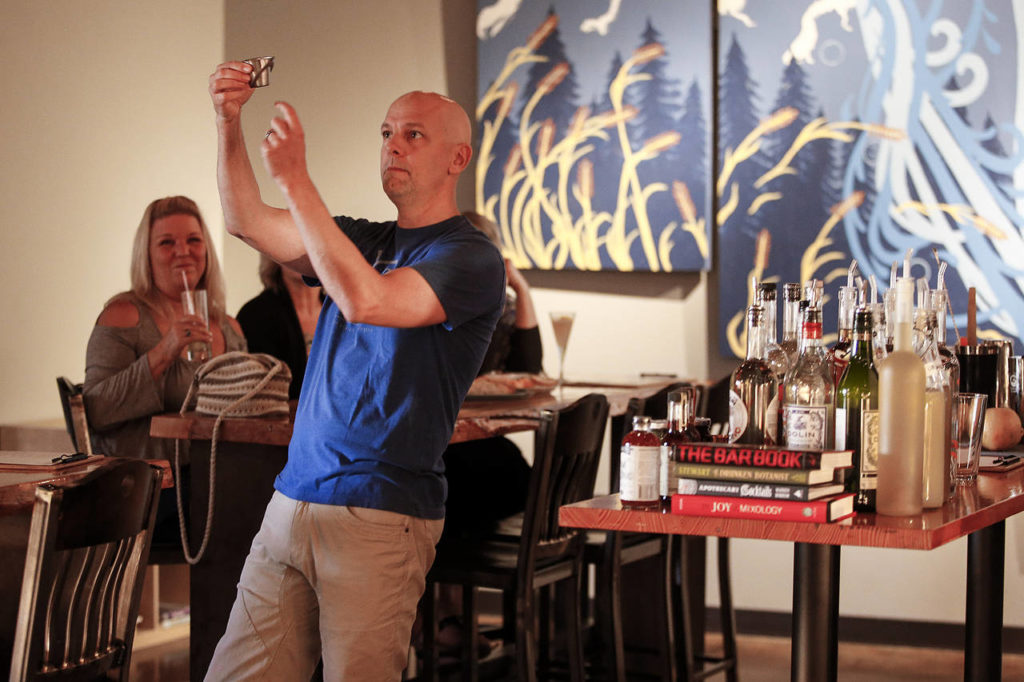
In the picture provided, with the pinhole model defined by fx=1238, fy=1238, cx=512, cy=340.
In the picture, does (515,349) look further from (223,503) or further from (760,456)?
(760,456)

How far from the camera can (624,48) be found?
4.65m

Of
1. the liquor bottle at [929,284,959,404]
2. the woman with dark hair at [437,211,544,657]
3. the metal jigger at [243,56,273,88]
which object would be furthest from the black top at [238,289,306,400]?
the liquor bottle at [929,284,959,404]

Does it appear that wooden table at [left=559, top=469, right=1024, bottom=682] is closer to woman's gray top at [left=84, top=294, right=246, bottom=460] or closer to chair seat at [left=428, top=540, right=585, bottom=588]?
chair seat at [left=428, top=540, right=585, bottom=588]

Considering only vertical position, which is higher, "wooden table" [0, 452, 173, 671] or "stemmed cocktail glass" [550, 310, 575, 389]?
"stemmed cocktail glass" [550, 310, 575, 389]

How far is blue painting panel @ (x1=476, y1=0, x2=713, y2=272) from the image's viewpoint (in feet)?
15.0

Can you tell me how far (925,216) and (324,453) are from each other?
2865 mm

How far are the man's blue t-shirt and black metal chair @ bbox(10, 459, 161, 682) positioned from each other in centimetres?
27

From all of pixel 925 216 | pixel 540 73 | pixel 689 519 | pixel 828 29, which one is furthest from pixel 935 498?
pixel 540 73

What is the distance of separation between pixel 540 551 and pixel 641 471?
118cm

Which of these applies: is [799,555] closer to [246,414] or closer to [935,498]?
[935,498]

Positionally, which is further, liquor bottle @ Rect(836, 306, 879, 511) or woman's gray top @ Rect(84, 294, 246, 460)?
woman's gray top @ Rect(84, 294, 246, 460)

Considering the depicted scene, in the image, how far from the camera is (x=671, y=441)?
74.5 inches

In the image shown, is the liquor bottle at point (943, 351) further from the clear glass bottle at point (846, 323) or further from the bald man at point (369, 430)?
the bald man at point (369, 430)

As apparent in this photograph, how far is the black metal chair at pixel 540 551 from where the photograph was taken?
2.87m
